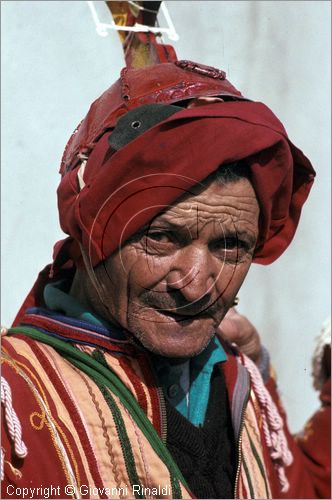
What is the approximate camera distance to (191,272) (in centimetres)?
177

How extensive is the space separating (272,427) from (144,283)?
28.1 inches

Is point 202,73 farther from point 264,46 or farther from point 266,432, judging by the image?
point 266,432

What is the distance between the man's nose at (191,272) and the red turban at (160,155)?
0.10m

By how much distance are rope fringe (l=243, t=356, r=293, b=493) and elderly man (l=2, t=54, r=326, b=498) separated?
0.29 m

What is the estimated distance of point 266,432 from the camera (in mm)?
2309

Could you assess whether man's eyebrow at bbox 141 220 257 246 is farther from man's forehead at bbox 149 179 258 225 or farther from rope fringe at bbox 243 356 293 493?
rope fringe at bbox 243 356 293 493

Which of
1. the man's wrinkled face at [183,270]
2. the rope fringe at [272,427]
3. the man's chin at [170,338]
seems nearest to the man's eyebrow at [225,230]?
the man's wrinkled face at [183,270]

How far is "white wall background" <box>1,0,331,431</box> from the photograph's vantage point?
2.12m

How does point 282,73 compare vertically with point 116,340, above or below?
above

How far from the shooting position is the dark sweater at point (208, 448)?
6.38 ft

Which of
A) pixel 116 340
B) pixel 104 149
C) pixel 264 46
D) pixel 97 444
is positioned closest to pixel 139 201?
pixel 104 149

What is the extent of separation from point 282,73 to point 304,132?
0.99ft

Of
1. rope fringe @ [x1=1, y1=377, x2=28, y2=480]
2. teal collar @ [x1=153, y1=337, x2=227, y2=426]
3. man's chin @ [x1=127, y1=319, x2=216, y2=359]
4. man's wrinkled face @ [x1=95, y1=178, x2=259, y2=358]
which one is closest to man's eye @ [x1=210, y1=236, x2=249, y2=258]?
man's wrinkled face @ [x1=95, y1=178, x2=259, y2=358]

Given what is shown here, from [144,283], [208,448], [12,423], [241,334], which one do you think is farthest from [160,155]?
[241,334]
